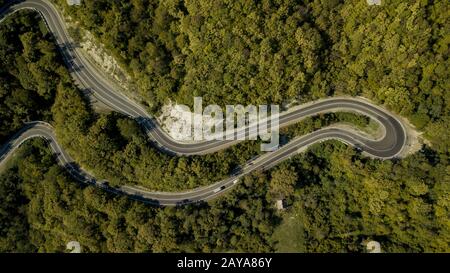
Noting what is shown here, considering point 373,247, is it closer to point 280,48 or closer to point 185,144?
point 185,144

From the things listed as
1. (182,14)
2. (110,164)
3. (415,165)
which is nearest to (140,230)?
(110,164)

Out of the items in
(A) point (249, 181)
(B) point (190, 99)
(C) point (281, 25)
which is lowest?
(A) point (249, 181)

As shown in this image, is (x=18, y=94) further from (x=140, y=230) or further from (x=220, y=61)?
(x=220, y=61)

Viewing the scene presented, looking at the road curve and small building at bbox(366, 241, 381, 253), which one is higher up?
the road curve

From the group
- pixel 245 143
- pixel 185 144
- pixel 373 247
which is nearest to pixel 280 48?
pixel 245 143

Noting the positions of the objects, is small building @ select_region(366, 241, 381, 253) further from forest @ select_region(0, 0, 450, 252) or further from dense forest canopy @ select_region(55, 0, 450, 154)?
dense forest canopy @ select_region(55, 0, 450, 154)

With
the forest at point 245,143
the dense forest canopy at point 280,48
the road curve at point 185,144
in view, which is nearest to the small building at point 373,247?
the forest at point 245,143

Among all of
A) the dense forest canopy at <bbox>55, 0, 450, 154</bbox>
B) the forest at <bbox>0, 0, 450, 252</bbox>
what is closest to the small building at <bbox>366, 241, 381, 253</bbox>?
the forest at <bbox>0, 0, 450, 252</bbox>
